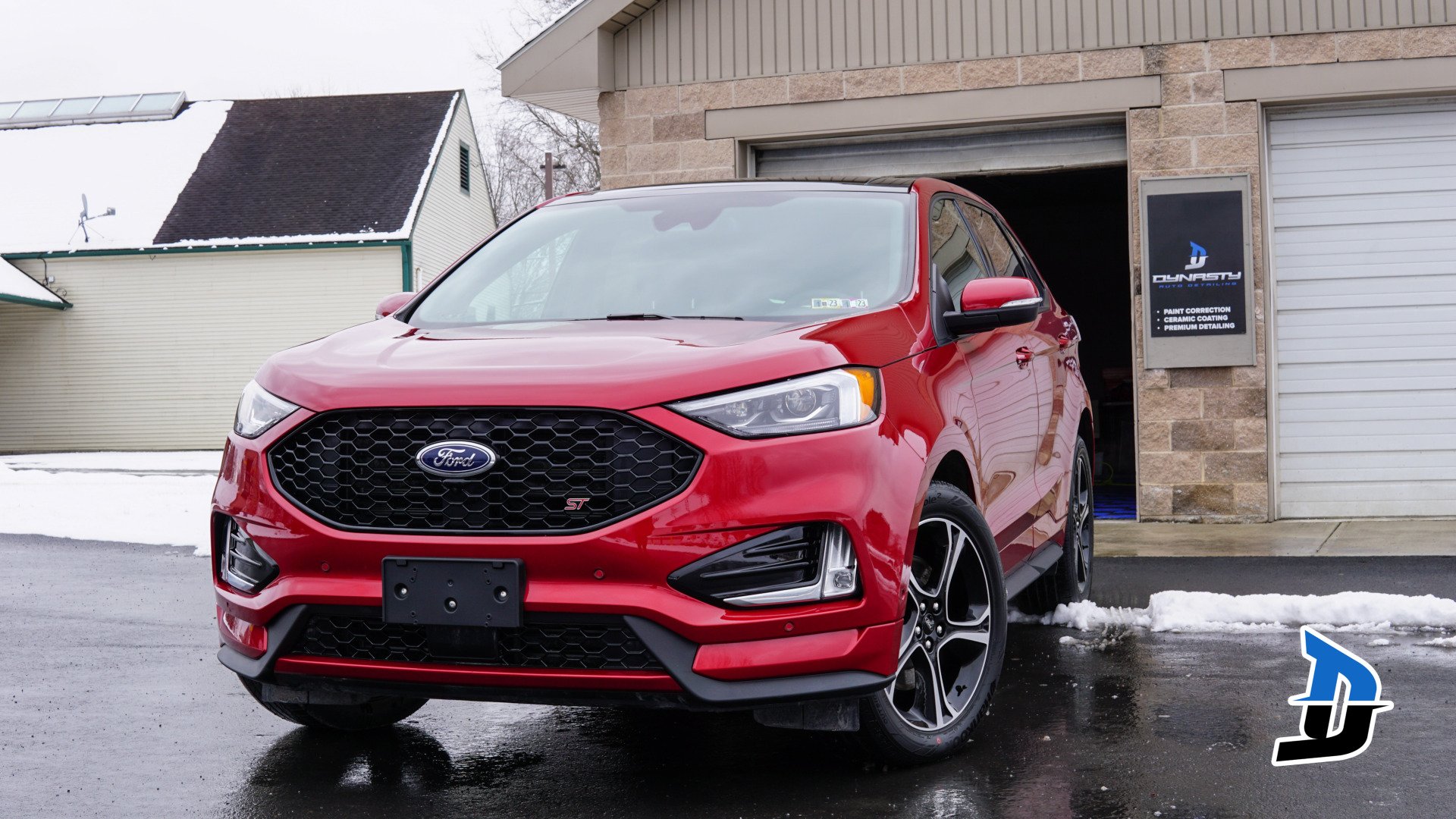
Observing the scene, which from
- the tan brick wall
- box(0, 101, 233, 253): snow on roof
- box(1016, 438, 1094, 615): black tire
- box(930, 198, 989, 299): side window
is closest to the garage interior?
the tan brick wall

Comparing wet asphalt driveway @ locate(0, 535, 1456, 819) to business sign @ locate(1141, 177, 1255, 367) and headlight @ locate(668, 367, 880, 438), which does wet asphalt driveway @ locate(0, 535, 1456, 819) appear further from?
business sign @ locate(1141, 177, 1255, 367)

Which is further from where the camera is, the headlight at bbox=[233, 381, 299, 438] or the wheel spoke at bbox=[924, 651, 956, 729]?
the wheel spoke at bbox=[924, 651, 956, 729]

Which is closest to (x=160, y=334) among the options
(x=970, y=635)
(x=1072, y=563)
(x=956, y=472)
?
(x=1072, y=563)

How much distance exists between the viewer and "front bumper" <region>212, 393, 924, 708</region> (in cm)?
331

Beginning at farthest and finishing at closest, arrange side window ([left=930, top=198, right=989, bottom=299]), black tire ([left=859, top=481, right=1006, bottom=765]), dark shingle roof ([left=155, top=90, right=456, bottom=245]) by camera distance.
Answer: dark shingle roof ([left=155, top=90, right=456, bottom=245])
side window ([left=930, top=198, right=989, bottom=299])
black tire ([left=859, top=481, right=1006, bottom=765])

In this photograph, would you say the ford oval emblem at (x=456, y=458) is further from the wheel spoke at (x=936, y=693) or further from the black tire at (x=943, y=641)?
the wheel spoke at (x=936, y=693)

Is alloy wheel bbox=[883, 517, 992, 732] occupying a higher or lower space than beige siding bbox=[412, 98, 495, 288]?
lower

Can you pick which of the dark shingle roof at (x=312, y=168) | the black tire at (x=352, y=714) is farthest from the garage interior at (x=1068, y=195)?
the dark shingle roof at (x=312, y=168)

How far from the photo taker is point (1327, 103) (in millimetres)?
9977

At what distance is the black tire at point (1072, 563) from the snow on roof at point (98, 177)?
2532cm

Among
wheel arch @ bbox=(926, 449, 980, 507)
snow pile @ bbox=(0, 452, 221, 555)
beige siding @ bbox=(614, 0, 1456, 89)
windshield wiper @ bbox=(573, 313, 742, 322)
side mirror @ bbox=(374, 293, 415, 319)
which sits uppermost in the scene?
beige siding @ bbox=(614, 0, 1456, 89)

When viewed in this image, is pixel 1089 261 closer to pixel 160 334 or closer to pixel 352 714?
pixel 352 714

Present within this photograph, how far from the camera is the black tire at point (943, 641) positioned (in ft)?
12.4

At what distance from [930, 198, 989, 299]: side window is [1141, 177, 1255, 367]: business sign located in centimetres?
497
